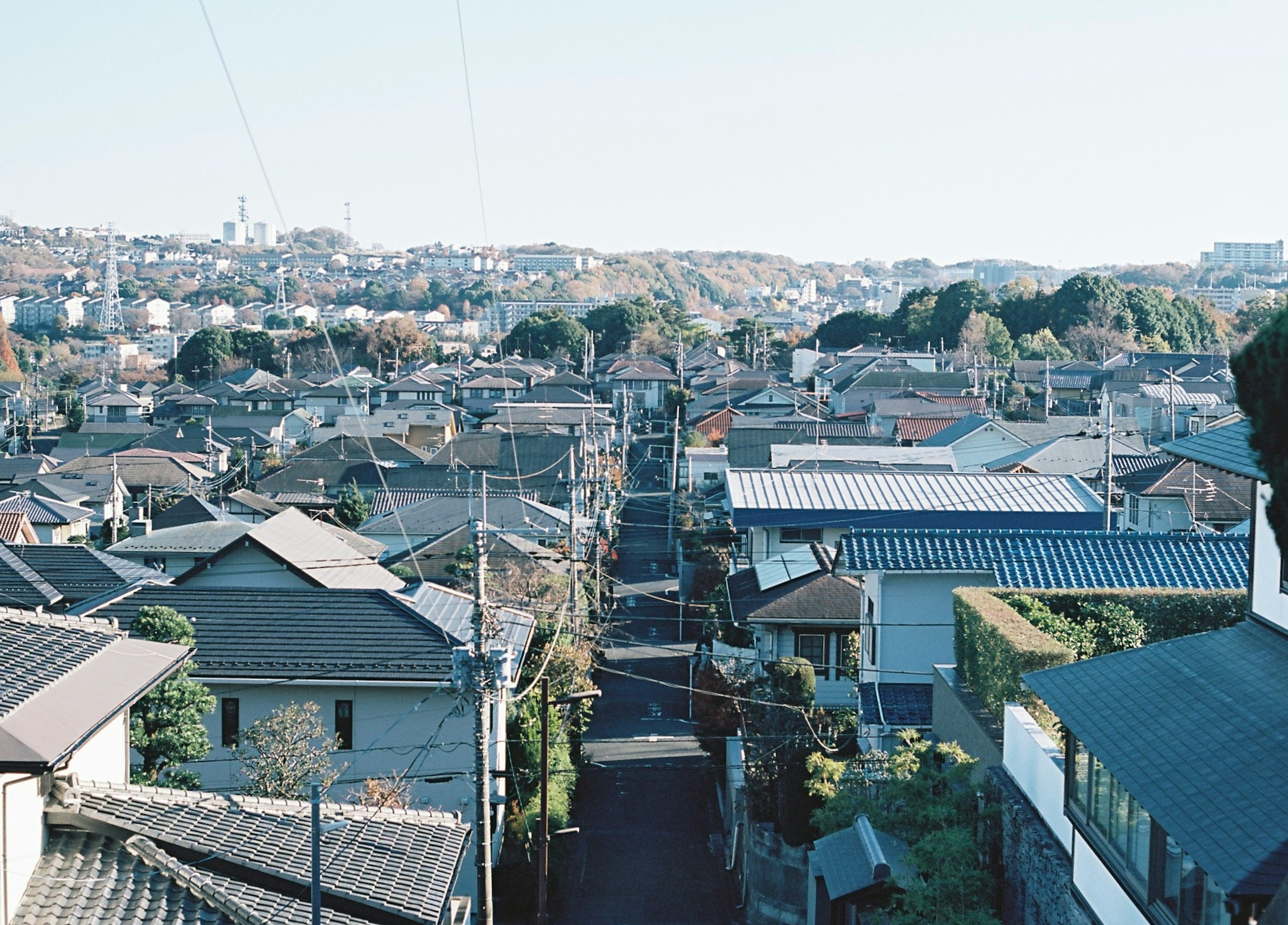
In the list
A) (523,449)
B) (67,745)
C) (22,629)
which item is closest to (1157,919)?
(67,745)

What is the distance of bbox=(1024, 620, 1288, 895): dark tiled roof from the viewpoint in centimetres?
507

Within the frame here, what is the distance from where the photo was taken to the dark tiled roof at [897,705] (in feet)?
39.7

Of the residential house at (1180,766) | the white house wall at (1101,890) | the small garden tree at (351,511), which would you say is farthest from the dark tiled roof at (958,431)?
the white house wall at (1101,890)

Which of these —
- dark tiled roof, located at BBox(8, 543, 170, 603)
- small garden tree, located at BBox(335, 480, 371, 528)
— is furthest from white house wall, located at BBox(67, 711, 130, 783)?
small garden tree, located at BBox(335, 480, 371, 528)

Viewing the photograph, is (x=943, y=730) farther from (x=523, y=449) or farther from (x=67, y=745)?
(x=523, y=449)

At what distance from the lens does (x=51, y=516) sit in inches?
1273

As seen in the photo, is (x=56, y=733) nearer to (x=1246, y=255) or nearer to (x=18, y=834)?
(x=18, y=834)

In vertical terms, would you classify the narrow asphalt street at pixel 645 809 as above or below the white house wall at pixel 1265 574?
below

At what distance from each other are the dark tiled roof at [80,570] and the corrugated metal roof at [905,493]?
827 cm

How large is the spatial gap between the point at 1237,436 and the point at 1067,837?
8.15ft

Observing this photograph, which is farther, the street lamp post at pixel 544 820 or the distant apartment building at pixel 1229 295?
Answer: the distant apartment building at pixel 1229 295

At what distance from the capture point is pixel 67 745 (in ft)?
19.8

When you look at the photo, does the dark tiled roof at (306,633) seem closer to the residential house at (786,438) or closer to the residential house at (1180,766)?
the residential house at (1180,766)

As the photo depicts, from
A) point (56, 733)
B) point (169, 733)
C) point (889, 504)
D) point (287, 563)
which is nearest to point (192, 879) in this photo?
point (56, 733)
